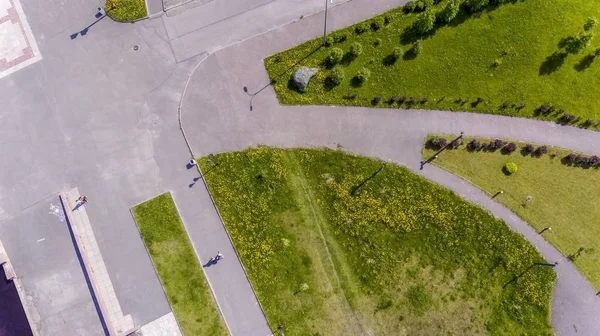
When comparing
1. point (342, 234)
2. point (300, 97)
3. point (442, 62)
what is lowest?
point (342, 234)

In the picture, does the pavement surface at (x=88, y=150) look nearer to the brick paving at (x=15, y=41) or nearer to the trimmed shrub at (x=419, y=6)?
the brick paving at (x=15, y=41)

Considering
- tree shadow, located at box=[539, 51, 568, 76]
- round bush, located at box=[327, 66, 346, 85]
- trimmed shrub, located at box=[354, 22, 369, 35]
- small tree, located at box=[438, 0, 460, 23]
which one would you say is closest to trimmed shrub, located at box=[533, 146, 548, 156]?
tree shadow, located at box=[539, 51, 568, 76]

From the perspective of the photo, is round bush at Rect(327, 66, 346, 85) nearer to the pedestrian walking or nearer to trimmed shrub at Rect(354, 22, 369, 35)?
trimmed shrub at Rect(354, 22, 369, 35)

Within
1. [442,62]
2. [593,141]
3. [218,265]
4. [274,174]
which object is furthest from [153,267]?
[593,141]

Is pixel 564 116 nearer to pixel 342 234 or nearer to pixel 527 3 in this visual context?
pixel 527 3

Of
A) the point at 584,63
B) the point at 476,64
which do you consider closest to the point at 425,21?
the point at 476,64

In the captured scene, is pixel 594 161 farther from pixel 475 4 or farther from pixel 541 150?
pixel 475 4
